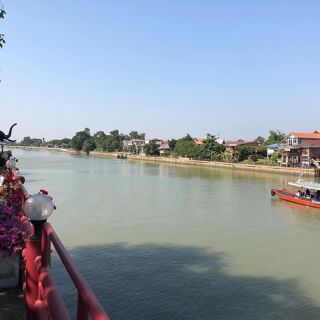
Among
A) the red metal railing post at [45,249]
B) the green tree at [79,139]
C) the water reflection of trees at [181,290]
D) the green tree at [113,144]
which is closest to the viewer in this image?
the red metal railing post at [45,249]

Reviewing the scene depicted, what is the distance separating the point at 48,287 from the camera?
2424mm

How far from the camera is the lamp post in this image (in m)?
2.75

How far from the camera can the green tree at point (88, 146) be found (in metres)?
142

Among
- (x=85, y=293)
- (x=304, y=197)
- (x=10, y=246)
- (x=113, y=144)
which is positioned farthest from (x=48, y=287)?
(x=113, y=144)

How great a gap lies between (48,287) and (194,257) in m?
11.4

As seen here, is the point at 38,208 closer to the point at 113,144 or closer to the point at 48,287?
the point at 48,287

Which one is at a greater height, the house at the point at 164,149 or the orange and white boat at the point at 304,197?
the house at the point at 164,149

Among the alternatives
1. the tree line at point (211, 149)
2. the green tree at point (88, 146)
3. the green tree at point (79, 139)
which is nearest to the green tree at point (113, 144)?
the tree line at point (211, 149)

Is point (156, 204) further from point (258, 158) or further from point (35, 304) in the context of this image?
point (258, 158)

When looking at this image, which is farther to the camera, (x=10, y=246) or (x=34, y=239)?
(x=10, y=246)

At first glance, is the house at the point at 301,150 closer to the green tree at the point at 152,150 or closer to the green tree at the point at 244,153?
the green tree at the point at 244,153

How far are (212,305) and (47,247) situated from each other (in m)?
7.38

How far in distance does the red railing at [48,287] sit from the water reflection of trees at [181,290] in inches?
242

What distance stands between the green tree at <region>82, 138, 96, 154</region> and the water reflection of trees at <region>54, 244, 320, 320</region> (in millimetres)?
130718
